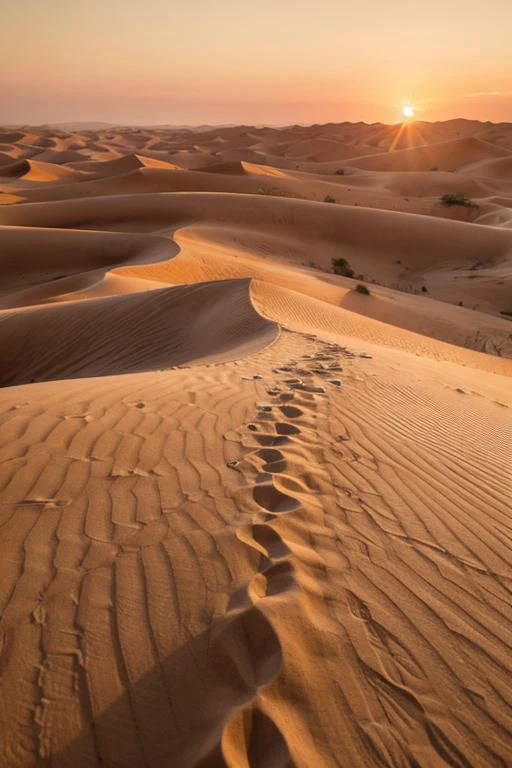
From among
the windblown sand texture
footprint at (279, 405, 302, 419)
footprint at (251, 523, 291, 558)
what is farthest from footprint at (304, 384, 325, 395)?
footprint at (251, 523, 291, 558)

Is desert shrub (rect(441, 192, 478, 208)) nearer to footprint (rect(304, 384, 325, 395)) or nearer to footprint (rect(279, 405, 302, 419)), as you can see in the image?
footprint (rect(304, 384, 325, 395))

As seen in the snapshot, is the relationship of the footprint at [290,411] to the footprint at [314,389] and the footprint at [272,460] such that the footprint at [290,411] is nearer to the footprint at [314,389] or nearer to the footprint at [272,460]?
the footprint at [314,389]

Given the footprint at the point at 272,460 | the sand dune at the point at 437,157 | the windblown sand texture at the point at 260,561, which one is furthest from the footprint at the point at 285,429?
the sand dune at the point at 437,157

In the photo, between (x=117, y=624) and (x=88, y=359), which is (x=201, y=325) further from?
(x=117, y=624)

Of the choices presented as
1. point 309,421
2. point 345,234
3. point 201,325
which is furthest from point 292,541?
point 345,234

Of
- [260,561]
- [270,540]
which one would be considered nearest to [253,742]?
[260,561]

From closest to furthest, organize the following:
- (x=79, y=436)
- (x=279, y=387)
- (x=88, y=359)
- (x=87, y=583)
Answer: (x=87, y=583) → (x=79, y=436) → (x=279, y=387) → (x=88, y=359)

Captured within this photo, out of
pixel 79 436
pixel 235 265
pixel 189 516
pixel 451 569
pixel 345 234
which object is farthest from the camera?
pixel 345 234

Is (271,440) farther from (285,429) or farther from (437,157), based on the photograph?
(437,157)
